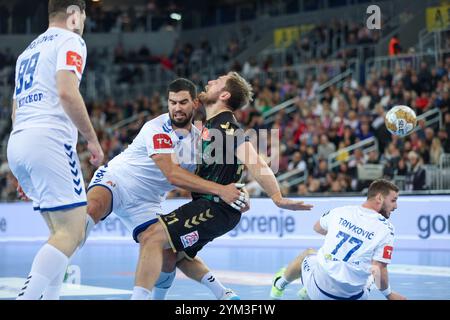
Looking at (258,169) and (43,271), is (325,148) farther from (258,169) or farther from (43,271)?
(43,271)

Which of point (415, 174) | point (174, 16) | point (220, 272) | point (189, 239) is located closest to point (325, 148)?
point (415, 174)

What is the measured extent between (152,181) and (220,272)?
15.7 ft

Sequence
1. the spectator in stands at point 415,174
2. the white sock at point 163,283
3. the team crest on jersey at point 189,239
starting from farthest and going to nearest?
the spectator in stands at point 415,174, the white sock at point 163,283, the team crest on jersey at point 189,239

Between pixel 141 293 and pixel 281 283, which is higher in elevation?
pixel 141 293

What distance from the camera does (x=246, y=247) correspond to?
18.1 meters

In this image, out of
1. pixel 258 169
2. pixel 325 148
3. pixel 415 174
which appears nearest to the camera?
pixel 258 169

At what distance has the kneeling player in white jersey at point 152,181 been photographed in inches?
307

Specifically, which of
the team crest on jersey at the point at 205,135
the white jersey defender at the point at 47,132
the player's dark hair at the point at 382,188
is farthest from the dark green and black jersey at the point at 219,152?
the white jersey defender at the point at 47,132

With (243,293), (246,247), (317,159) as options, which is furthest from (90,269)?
(317,159)

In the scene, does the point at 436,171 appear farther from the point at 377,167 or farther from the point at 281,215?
the point at 281,215

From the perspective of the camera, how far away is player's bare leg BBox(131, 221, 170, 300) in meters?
7.00

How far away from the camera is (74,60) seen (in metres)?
6.35

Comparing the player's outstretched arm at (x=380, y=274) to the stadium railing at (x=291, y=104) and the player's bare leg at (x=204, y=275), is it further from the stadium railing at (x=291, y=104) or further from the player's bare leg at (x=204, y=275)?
the stadium railing at (x=291, y=104)

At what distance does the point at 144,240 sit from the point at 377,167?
11890 mm
